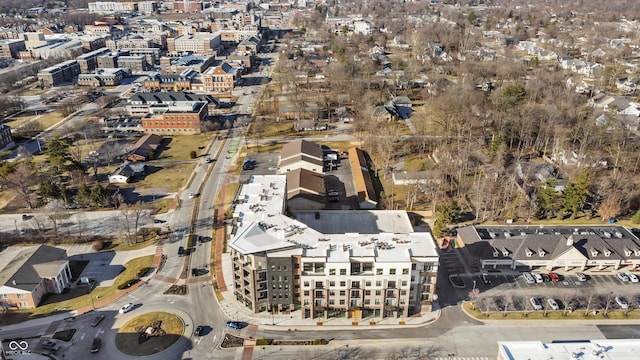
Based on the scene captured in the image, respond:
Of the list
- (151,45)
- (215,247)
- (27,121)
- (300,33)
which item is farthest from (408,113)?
(300,33)

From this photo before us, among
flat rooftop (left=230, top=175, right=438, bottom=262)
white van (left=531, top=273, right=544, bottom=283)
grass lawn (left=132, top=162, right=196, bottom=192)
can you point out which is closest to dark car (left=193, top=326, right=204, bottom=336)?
flat rooftop (left=230, top=175, right=438, bottom=262)

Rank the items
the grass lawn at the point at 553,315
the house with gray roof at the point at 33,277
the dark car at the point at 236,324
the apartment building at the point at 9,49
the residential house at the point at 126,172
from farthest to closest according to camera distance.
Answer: the apartment building at the point at 9,49, the residential house at the point at 126,172, the house with gray roof at the point at 33,277, the grass lawn at the point at 553,315, the dark car at the point at 236,324

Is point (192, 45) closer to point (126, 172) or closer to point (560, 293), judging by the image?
point (126, 172)

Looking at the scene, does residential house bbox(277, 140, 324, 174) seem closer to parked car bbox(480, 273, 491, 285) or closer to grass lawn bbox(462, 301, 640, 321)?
parked car bbox(480, 273, 491, 285)

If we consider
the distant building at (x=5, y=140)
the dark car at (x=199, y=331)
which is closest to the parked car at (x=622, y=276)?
the dark car at (x=199, y=331)

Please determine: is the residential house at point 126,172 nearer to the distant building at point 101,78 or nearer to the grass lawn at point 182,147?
the grass lawn at point 182,147

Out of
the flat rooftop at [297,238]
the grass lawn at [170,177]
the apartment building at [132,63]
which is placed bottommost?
the grass lawn at [170,177]

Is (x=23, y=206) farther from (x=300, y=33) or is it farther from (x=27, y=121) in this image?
(x=300, y=33)
